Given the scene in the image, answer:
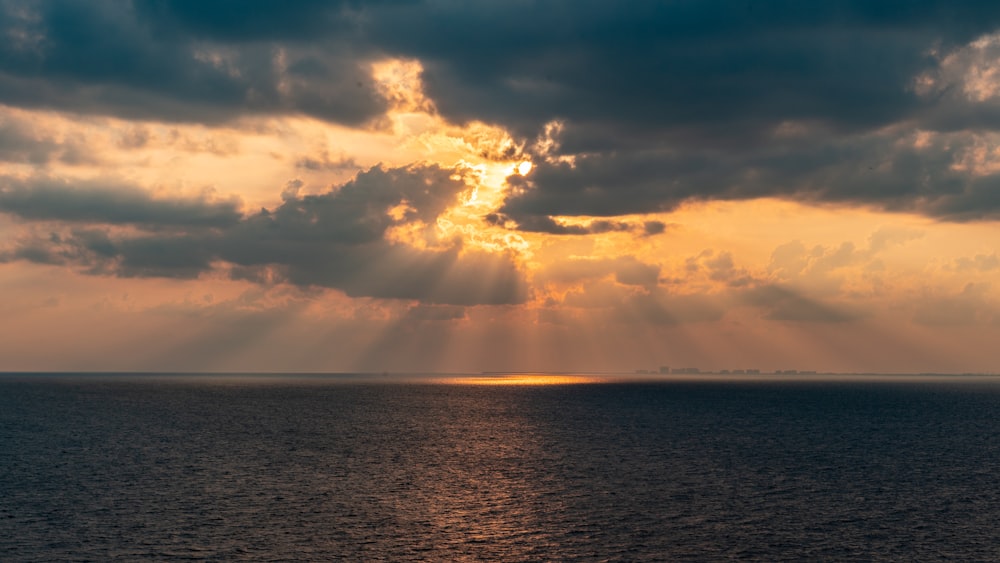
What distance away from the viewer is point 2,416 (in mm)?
179250

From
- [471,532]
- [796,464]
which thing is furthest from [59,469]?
[796,464]

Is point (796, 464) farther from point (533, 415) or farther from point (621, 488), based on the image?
point (533, 415)

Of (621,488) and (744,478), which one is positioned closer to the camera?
(621,488)

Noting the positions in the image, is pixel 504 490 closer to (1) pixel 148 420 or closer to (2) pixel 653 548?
(2) pixel 653 548

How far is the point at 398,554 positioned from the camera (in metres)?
52.9

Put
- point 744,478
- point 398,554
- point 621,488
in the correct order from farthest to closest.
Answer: point 744,478, point 621,488, point 398,554

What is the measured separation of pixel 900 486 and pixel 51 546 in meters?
70.9

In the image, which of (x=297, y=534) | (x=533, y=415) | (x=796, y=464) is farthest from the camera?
(x=533, y=415)

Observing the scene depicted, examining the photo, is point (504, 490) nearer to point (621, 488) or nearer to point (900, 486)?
point (621, 488)

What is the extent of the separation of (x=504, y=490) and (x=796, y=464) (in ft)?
126

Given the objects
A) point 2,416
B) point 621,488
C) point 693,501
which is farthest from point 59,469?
point 2,416

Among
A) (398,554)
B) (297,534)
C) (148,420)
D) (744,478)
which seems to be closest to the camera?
(398,554)

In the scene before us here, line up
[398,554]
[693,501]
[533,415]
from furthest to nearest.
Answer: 1. [533,415]
2. [693,501]
3. [398,554]

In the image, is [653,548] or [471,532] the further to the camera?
[471,532]
